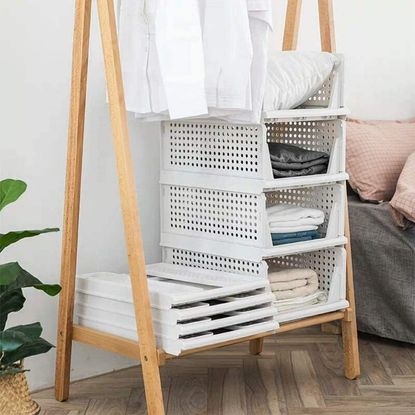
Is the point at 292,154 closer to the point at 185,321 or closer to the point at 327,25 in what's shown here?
the point at 327,25

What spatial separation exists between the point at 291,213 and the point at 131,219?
0.62 meters

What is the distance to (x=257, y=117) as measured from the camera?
Answer: 106 inches

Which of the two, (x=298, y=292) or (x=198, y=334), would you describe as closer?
Answer: (x=198, y=334)

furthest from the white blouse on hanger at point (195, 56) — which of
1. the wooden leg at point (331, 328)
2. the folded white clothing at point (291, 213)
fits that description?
the wooden leg at point (331, 328)

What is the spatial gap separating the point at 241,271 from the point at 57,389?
0.65m

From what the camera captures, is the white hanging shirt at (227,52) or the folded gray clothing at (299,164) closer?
the white hanging shirt at (227,52)

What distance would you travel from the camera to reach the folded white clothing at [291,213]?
9.67 feet

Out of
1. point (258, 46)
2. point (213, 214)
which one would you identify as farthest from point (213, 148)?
point (258, 46)

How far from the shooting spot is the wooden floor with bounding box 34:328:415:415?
9.21 ft

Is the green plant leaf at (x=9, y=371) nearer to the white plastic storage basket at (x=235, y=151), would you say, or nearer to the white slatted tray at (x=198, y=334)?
the white slatted tray at (x=198, y=334)

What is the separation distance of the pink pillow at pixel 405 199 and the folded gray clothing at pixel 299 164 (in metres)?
0.40

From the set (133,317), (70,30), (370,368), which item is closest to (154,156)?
(70,30)

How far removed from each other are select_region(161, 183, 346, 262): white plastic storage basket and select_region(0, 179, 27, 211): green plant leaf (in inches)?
27.5

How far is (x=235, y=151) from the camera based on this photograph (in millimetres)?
2902
